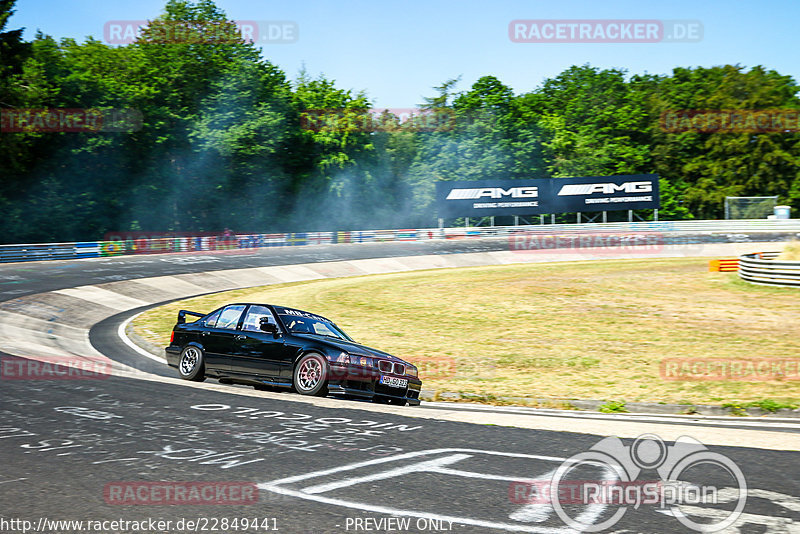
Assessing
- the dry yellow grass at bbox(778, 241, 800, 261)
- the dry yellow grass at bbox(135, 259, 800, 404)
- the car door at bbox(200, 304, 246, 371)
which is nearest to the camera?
the car door at bbox(200, 304, 246, 371)

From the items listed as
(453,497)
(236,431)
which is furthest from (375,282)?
(453,497)

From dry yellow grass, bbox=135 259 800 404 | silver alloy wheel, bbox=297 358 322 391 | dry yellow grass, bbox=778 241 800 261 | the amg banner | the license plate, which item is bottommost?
dry yellow grass, bbox=135 259 800 404

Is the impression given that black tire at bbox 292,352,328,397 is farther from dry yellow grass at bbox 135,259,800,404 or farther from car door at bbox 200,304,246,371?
dry yellow grass at bbox 135,259,800,404

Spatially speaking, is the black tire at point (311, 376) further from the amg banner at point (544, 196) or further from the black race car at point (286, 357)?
the amg banner at point (544, 196)

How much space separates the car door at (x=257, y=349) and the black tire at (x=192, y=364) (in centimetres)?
83

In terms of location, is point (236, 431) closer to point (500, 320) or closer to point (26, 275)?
point (500, 320)

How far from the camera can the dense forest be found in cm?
5538

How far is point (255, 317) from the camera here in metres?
12.5

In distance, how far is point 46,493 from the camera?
5.95 meters

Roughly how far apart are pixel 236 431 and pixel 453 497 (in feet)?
10.7

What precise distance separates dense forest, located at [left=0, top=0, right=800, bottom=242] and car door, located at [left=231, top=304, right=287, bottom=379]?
46358 mm

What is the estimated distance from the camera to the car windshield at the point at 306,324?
12.3 m

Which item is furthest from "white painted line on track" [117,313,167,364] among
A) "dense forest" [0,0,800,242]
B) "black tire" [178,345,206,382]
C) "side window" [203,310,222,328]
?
"dense forest" [0,0,800,242]

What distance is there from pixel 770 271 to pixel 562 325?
38.7ft
